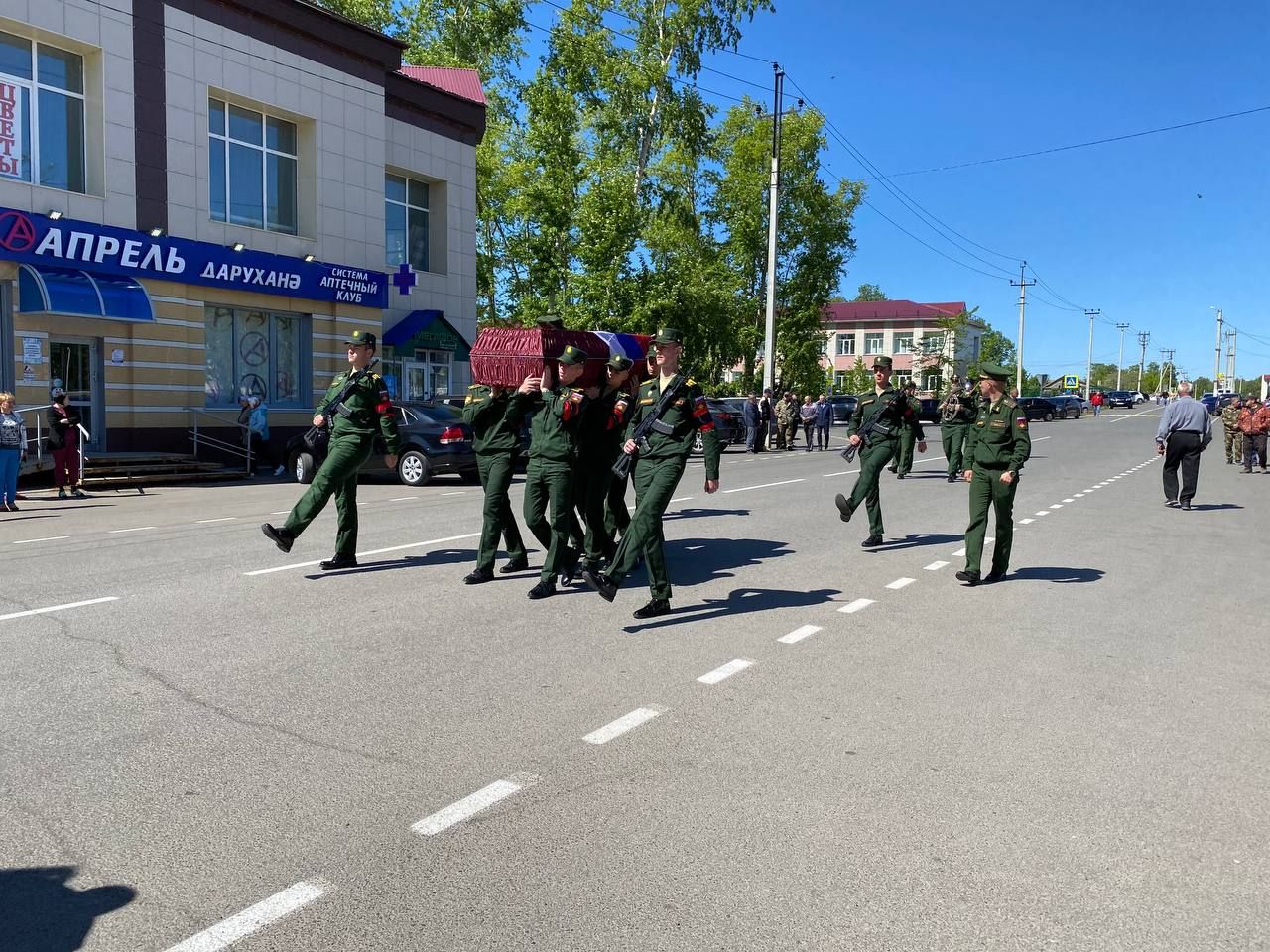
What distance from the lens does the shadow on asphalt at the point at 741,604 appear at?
6.93 metres

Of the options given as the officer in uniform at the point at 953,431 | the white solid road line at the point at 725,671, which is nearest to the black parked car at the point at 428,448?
the officer in uniform at the point at 953,431

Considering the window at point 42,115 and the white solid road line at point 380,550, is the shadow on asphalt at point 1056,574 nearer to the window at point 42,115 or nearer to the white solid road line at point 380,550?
the white solid road line at point 380,550

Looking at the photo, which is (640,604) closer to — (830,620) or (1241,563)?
(830,620)

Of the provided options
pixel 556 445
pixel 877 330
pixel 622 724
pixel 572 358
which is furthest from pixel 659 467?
pixel 877 330

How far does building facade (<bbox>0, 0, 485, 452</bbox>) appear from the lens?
18719 millimetres

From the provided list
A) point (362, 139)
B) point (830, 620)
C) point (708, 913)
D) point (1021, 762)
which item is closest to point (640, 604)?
point (830, 620)

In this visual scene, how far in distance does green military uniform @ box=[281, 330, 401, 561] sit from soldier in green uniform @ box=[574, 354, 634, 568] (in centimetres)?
159

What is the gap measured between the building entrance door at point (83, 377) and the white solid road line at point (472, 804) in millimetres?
18515

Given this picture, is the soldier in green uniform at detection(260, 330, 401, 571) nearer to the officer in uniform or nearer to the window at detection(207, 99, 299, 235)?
the officer in uniform

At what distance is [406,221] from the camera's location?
2820 cm

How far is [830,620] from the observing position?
702cm

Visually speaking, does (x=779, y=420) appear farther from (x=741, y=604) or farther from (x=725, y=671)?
(x=725, y=671)

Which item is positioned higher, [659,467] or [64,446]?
[659,467]

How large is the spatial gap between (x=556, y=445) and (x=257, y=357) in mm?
17865
